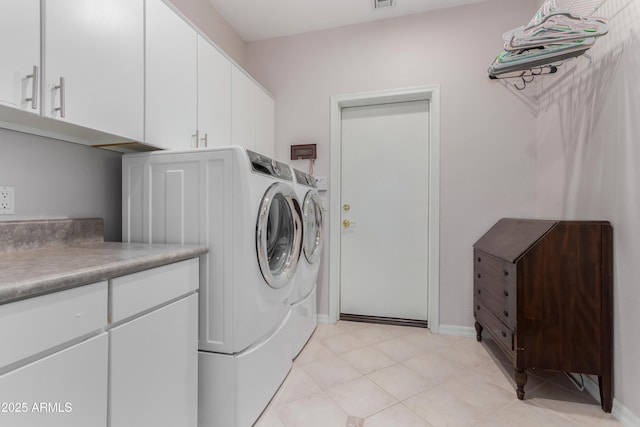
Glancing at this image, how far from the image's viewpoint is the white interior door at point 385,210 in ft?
8.64

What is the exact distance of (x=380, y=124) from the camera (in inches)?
107

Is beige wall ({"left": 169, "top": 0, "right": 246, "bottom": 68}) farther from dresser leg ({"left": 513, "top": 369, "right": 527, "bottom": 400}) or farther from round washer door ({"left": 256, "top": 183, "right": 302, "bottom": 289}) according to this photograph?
dresser leg ({"left": 513, "top": 369, "right": 527, "bottom": 400})

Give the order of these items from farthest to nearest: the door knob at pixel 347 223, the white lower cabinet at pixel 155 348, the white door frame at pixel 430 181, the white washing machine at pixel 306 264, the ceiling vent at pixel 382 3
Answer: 1. the door knob at pixel 347 223
2. the white door frame at pixel 430 181
3. the ceiling vent at pixel 382 3
4. the white washing machine at pixel 306 264
5. the white lower cabinet at pixel 155 348

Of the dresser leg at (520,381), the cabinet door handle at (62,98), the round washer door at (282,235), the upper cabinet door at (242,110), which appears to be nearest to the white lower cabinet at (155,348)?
the round washer door at (282,235)

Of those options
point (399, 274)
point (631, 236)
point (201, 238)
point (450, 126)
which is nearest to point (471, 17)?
point (450, 126)

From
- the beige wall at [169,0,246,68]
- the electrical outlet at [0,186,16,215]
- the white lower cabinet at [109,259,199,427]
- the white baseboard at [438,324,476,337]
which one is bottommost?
the white baseboard at [438,324,476,337]

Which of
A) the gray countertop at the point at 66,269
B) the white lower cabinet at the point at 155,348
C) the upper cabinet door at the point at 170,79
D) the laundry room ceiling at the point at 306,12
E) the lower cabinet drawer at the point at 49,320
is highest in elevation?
the laundry room ceiling at the point at 306,12

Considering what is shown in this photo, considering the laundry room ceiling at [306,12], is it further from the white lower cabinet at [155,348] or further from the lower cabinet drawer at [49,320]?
the lower cabinet drawer at [49,320]

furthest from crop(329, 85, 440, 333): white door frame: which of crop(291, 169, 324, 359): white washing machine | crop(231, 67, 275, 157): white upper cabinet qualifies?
crop(231, 67, 275, 157): white upper cabinet

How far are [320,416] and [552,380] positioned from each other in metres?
1.38

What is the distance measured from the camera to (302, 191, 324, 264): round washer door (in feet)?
6.78

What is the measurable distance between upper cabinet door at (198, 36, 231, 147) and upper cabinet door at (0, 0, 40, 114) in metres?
0.83

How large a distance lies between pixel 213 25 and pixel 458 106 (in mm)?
2057

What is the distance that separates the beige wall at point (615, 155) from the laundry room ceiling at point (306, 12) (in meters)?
1.16
